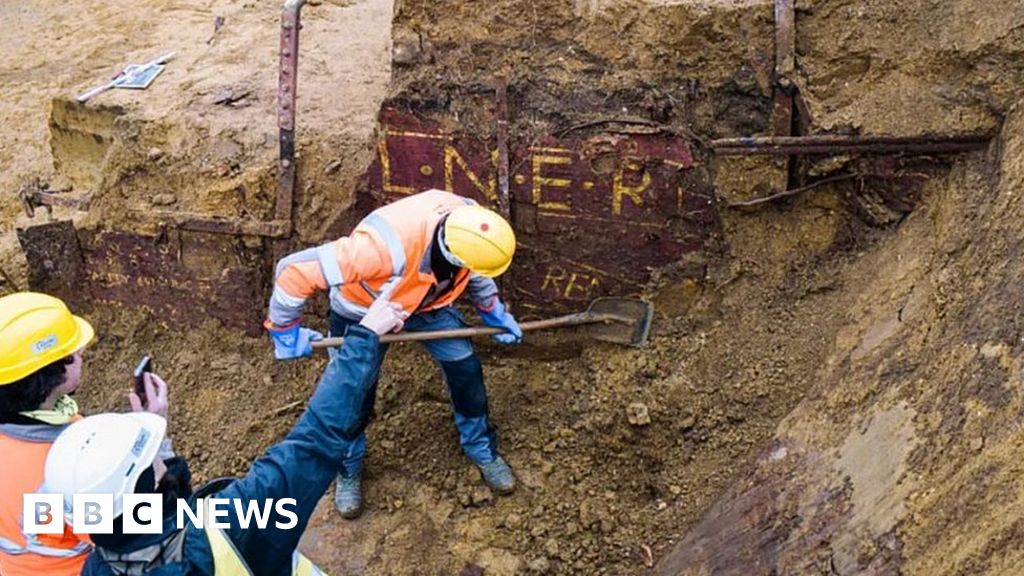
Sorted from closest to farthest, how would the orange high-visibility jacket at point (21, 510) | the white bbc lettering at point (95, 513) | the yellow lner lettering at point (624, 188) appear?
the white bbc lettering at point (95, 513) → the orange high-visibility jacket at point (21, 510) → the yellow lner lettering at point (624, 188)

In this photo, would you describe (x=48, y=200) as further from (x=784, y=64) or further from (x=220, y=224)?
(x=784, y=64)

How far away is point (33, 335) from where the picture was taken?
2895mm

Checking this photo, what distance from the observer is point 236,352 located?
211 inches

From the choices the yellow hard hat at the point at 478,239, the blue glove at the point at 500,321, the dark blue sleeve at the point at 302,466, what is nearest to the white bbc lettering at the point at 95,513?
the dark blue sleeve at the point at 302,466

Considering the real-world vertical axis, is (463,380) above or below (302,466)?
below

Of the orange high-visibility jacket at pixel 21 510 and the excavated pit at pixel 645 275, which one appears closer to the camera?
the orange high-visibility jacket at pixel 21 510

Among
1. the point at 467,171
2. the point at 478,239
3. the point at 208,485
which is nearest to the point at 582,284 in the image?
the point at 467,171

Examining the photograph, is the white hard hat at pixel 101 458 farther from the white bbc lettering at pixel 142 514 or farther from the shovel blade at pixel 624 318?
the shovel blade at pixel 624 318

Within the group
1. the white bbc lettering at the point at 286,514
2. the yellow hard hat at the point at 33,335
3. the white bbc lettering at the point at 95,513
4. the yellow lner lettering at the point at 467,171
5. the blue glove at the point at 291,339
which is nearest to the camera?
the white bbc lettering at the point at 95,513

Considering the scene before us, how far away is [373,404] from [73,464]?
2605 millimetres

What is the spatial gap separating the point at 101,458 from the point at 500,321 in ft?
7.78

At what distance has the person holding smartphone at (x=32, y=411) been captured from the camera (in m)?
2.69

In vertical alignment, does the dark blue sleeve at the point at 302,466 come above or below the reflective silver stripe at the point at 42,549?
above

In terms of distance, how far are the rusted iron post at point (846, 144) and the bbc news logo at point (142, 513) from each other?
2572 millimetres
